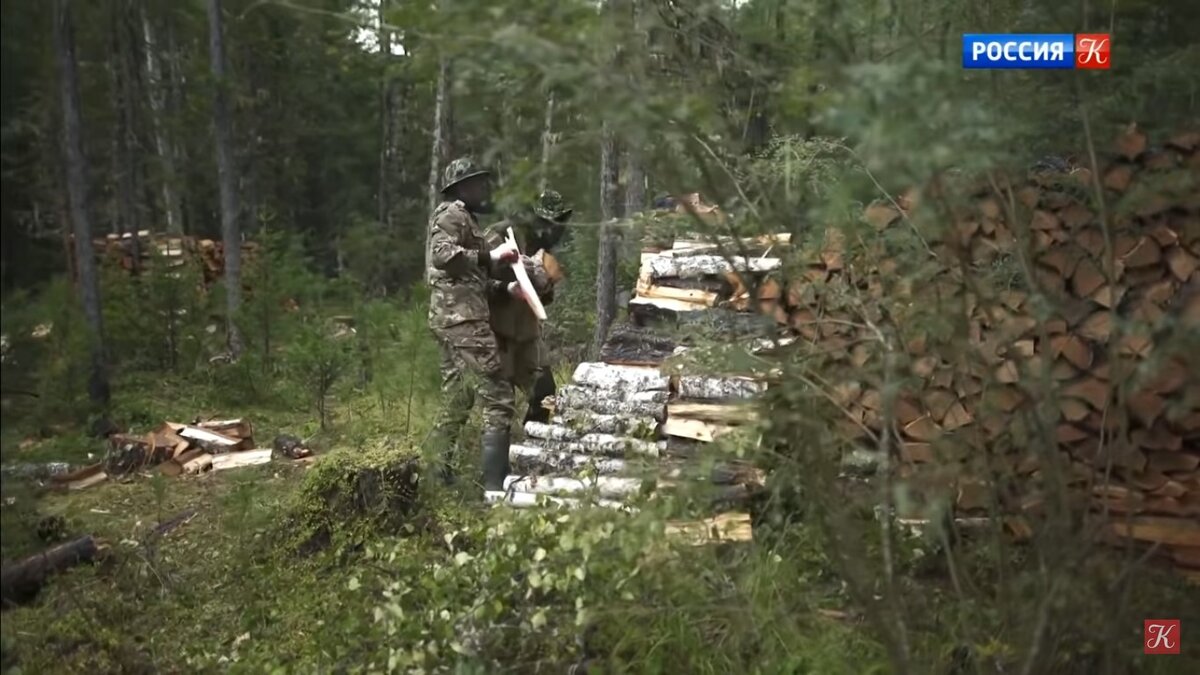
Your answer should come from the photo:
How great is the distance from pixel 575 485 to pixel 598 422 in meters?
0.63

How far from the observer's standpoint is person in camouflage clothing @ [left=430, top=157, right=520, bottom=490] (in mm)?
5359

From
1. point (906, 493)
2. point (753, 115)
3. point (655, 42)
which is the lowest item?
point (906, 493)

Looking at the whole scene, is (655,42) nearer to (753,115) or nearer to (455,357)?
(753,115)

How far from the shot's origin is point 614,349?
5.46 m

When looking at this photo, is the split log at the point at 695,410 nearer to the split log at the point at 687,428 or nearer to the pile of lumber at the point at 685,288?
the split log at the point at 687,428

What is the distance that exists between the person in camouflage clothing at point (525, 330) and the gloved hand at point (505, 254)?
0.77ft

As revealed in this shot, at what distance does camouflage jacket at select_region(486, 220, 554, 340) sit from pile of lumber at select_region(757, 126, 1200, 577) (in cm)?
206

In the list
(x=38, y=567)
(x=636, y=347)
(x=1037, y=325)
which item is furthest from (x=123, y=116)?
(x=1037, y=325)

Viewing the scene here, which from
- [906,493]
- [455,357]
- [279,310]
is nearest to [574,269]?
[279,310]

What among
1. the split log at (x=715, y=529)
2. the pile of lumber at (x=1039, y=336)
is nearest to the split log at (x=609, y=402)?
the pile of lumber at (x=1039, y=336)

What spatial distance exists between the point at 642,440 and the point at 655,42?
2.05 metres

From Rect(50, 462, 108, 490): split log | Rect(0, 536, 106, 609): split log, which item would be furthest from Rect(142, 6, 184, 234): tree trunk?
Rect(0, 536, 106, 609): split log

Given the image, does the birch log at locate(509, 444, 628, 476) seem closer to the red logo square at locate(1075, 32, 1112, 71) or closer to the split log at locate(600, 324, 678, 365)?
the split log at locate(600, 324, 678, 365)

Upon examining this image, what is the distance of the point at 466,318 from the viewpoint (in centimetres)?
550
